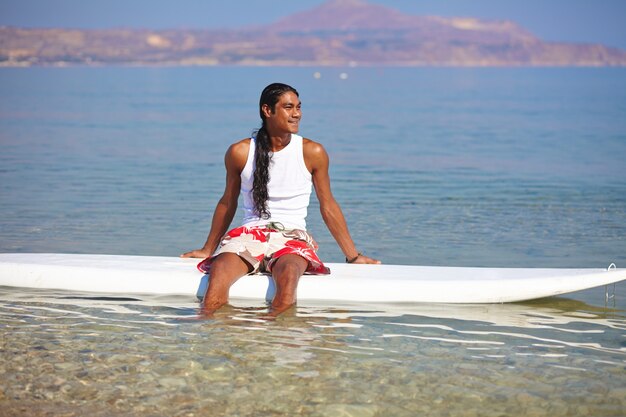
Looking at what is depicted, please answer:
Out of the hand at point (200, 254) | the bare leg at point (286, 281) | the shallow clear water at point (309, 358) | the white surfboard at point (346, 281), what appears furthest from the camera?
the hand at point (200, 254)

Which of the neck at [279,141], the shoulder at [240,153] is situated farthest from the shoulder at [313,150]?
the shoulder at [240,153]

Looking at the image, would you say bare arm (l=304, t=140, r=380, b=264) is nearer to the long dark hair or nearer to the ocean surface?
the long dark hair

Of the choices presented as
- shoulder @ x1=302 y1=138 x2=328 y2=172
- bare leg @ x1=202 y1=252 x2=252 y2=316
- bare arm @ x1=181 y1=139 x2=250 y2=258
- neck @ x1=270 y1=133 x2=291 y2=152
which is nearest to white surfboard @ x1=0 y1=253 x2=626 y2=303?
bare leg @ x1=202 y1=252 x2=252 y2=316

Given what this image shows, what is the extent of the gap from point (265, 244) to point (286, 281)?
309 mm

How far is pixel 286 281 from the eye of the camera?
19.9ft

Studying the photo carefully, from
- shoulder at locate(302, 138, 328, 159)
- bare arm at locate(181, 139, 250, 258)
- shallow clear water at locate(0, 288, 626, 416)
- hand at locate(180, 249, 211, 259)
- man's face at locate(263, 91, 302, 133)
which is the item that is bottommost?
shallow clear water at locate(0, 288, 626, 416)

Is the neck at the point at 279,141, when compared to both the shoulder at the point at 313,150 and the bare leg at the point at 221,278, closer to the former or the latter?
the shoulder at the point at 313,150

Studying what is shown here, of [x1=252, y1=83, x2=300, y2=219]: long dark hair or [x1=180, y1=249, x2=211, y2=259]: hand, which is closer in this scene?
[x1=252, y1=83, x2=300, y2=219]: long dark hair

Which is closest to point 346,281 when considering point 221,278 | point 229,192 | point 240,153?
point 221,278

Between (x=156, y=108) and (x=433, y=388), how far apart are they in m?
38.2

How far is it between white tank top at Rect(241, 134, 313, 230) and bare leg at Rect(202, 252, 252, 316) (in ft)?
0.89

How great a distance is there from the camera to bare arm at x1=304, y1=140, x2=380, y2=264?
20.4 feet

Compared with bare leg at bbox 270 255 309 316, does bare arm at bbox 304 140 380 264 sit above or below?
above

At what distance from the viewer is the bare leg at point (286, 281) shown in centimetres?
607
